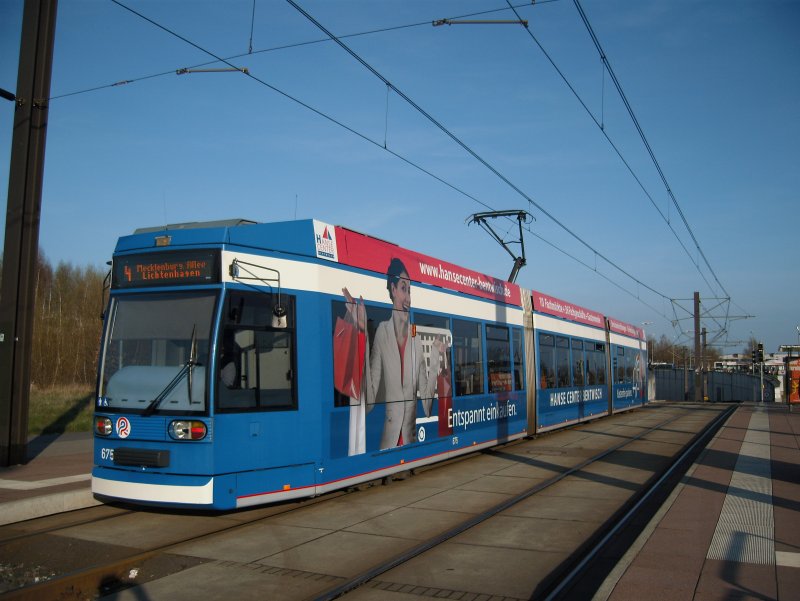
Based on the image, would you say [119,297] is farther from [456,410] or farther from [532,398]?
[532,398]

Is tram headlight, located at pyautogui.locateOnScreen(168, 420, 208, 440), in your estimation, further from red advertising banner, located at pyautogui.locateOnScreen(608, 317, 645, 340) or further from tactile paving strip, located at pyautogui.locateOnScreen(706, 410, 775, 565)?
red advertising banner, located at pyautogui.locateOnScreen(608, 317, 645, 340)

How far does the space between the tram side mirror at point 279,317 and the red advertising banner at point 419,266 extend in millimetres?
1555

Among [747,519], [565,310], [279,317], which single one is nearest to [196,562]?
[279,317]

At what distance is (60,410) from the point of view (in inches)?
883

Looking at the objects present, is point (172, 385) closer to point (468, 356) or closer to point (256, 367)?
point (256, 367)

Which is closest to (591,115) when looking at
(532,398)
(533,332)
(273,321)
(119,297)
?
(533,332)

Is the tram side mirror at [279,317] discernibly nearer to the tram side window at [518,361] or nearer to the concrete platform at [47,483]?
the concrete platform at [47,483]

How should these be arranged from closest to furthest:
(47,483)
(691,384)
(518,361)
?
(47,483)
(518,361)
(691,384)

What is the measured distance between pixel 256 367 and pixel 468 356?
20.3 feet

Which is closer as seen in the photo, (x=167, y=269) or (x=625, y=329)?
(x=167, y=269)

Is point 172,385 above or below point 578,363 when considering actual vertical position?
below

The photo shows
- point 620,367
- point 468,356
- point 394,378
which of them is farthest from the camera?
point 620,367

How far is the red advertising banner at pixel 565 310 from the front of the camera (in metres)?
19.0

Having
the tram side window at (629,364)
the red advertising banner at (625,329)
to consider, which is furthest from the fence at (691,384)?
the tram side window at (629,364)
